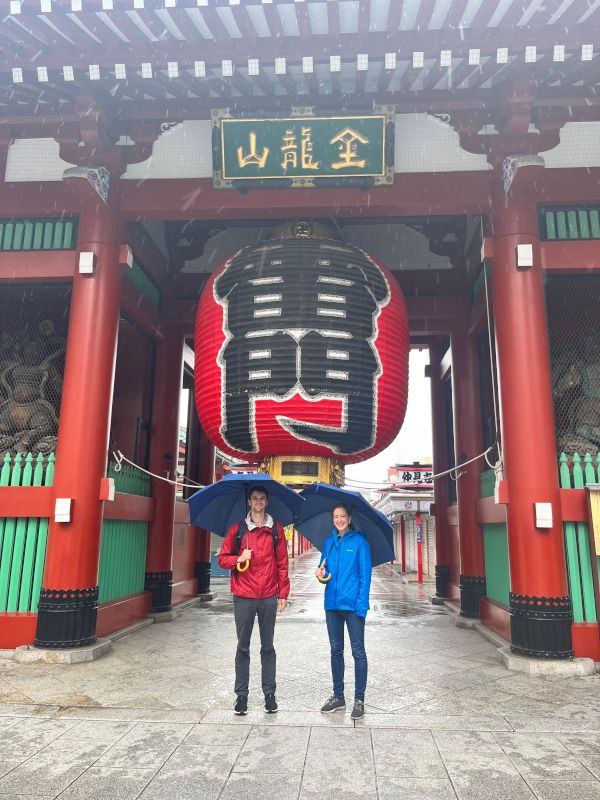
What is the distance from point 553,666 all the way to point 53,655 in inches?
223

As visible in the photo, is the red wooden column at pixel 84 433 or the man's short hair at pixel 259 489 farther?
the red wooden column at pixel 84 433

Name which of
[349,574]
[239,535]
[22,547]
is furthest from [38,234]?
[349,574]

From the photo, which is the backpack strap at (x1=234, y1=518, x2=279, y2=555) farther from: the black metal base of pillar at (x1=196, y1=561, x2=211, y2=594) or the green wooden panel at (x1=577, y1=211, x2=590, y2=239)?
the black metal base of pillar at (x1=196, y1=561, x2=211, y2=594)

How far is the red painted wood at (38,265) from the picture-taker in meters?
7.92

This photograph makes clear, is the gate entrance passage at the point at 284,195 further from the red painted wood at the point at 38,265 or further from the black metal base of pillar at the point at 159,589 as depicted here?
the black metal base of pillar at the point at 159,589

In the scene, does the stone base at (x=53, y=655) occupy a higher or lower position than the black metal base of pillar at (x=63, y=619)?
lower

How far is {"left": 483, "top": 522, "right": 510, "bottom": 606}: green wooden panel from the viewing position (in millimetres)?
7973

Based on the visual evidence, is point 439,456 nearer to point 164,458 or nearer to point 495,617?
point 495,617

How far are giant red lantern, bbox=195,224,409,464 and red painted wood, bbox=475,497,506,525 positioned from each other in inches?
85.2

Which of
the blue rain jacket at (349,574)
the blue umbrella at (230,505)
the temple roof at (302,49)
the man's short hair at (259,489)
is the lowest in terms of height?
the blue rain jacket at (349,574)

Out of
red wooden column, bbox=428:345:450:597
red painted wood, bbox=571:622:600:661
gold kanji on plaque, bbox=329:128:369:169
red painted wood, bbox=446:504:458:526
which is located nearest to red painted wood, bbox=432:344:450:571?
red wooden column, bbox=428:345:450:597

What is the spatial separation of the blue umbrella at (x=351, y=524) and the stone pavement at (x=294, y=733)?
1326 mm

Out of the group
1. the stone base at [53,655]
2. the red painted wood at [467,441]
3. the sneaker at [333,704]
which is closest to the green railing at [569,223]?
the red painted wood at [467,441]

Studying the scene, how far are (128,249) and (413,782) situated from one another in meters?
7.15
